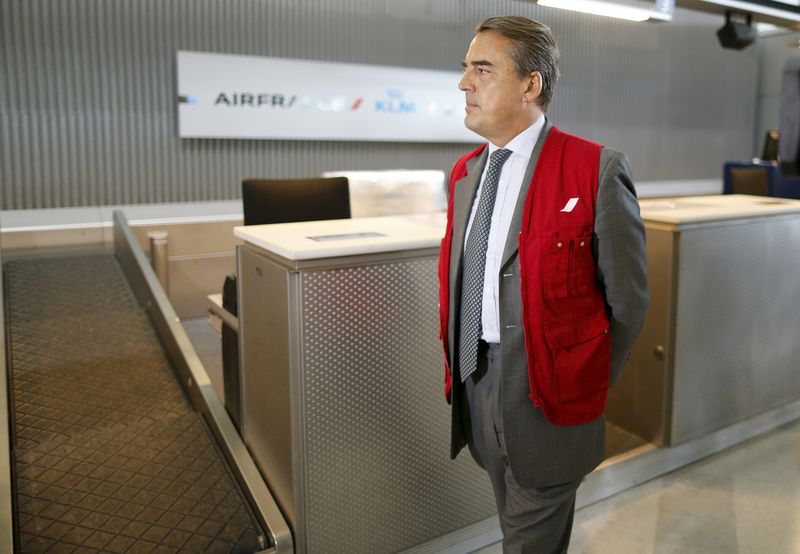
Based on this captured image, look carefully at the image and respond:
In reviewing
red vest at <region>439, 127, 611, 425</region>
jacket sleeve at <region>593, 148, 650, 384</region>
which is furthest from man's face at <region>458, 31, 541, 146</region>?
jacket sleeve at <region>593, 148, 650, 384</region>

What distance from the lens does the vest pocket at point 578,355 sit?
156cm

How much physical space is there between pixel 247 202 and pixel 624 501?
7.77 ft

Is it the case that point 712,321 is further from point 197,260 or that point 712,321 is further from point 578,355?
point 197,260

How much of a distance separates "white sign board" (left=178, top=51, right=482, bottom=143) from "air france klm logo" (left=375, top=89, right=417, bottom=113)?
0.03 ft

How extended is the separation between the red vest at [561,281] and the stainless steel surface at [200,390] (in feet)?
3.57

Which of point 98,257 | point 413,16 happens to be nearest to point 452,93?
point 413,16

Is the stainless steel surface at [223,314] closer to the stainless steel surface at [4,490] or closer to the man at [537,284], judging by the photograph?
the stainless steel surface at [4,490]

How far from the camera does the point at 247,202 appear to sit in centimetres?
363

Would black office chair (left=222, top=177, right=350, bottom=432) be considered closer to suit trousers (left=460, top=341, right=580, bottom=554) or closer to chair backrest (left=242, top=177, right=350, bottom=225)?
chair backrest (left=242, top=177, right=350, bottom=225)

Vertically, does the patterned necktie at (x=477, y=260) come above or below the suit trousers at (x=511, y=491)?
above

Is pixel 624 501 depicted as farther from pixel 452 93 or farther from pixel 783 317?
pixel 452 93

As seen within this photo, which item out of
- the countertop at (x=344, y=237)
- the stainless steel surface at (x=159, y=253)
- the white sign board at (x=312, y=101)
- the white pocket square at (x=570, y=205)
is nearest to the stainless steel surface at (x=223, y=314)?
the countertop at (x=344, y=237)

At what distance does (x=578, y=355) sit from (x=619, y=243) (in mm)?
276

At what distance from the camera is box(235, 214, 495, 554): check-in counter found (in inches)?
84.2
